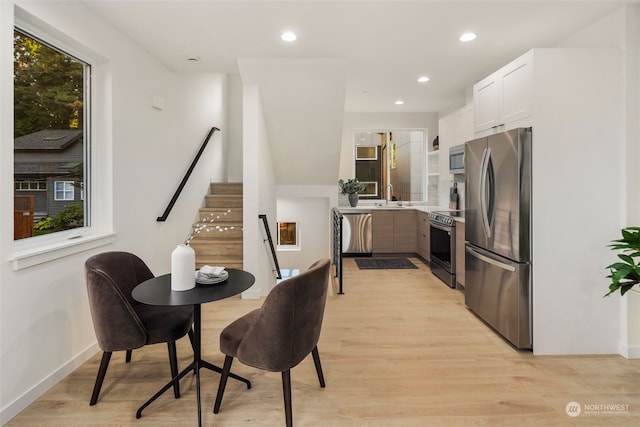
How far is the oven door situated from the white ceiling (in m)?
1.88

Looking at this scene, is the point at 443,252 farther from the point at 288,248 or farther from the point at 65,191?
the point at 65,191

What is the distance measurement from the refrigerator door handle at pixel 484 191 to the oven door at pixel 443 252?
144 cm

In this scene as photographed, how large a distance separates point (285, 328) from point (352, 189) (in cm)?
505

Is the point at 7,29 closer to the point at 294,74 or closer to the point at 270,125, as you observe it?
the point at 294,74

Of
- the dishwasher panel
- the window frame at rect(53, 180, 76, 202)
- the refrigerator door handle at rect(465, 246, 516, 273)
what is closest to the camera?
the window frame at rect(53, 180, 76, 202)

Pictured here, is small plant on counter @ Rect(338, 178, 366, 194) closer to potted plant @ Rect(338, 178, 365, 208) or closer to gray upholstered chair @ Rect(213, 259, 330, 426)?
potted plant @ Rect(338, 178, 365, 208)

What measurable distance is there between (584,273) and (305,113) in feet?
10.6

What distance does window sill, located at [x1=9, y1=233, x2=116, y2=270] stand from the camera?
2089 mm

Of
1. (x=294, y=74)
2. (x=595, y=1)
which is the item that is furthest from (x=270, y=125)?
(x=595, y=1)

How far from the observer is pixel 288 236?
22.1 ft

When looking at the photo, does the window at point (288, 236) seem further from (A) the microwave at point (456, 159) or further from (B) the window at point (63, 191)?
(B) the window at point (63, 191)

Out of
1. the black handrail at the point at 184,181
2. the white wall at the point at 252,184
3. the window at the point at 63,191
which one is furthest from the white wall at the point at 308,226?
the window at the point at 63,191

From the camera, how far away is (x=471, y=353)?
9.13ft

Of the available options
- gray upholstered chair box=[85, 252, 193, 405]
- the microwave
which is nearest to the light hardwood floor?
gray upholstered chair box=[85, 252, 193, 405]
